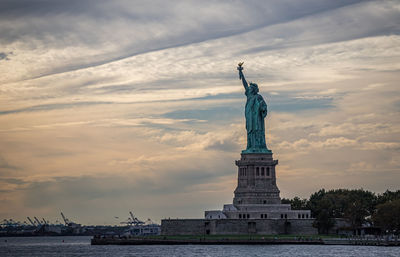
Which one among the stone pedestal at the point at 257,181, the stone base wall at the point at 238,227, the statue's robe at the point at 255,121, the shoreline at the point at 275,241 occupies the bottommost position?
the shoreline at the point at 275,241

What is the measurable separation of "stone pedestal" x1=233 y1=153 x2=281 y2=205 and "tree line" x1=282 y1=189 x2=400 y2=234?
27.1ft

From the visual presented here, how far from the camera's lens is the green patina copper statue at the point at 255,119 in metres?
141

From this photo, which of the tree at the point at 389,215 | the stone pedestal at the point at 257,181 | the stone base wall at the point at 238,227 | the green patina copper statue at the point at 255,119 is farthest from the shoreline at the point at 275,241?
the green patina copper statue at the point at 255,119

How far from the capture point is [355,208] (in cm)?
13788

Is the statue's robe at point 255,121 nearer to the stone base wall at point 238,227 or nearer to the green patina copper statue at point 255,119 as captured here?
the green patina copper statue at point 255,119

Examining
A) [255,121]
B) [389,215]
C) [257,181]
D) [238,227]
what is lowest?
[238,227]

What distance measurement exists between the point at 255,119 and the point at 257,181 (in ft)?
36.3

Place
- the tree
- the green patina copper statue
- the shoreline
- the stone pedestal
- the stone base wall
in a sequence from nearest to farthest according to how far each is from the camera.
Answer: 1. the shoreline
2. the tree
3. the stone base wall
4. the stone pedestal
5. the green patina copper statue

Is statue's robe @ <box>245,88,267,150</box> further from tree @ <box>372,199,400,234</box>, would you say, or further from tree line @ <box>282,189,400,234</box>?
tree @ <box>372,199,400,234</box>

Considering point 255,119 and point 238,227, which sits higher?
point 255,119

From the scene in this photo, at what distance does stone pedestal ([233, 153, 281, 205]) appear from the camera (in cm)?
13700

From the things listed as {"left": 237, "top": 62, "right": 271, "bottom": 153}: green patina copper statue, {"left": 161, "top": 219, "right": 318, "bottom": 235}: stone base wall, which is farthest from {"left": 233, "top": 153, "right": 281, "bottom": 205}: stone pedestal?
{"left": 161, "top": 219, "right": 318, "bottom": 235}: stone base wall

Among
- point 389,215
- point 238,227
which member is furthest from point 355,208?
point 238,227

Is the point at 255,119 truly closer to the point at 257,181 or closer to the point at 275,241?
the point at 257,181
